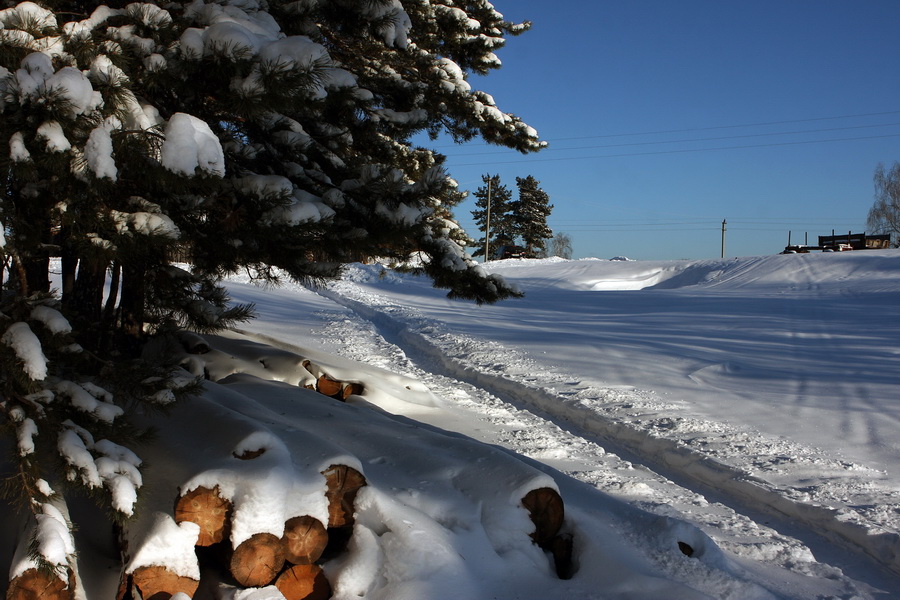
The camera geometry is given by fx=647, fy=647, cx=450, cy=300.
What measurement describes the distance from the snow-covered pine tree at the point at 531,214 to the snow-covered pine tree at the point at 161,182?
45272 millimetres

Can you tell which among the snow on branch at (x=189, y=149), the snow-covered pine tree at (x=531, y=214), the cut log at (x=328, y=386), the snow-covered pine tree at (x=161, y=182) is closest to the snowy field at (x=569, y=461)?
the cut log at (x=328, y=386)

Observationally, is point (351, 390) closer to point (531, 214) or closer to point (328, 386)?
point (328, 386)

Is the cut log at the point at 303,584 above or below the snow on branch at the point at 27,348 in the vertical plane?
below

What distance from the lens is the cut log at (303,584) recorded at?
297 centimetres

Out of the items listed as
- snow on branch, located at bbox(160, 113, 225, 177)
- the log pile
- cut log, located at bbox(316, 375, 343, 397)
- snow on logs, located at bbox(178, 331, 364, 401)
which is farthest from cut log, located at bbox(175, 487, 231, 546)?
cut log, located at bbox(316, 375, 343, 397)

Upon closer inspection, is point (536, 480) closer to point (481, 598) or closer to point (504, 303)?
point (481, 598)

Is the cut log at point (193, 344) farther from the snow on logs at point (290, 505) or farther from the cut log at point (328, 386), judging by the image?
the snow on logs at point (290, 505)

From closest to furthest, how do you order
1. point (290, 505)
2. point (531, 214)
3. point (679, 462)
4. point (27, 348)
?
1. point (27, 348)
2. point (290, 505)
3. point (679, 462)
4. point (531, 214)

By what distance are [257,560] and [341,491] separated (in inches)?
19.8

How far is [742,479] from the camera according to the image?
17.0ft

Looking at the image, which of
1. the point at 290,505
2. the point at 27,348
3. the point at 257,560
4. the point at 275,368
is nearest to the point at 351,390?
the point at 275,368

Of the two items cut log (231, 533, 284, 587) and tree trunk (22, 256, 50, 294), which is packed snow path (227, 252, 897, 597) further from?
tree trunk (22, 256, 50, 294)

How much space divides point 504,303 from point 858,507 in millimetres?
15696

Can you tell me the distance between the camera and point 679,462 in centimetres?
576
